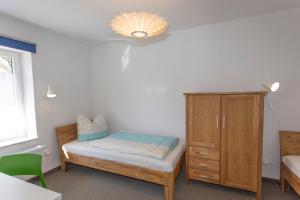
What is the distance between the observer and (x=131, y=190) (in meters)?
2.45

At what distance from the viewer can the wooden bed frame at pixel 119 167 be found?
6.98 feet

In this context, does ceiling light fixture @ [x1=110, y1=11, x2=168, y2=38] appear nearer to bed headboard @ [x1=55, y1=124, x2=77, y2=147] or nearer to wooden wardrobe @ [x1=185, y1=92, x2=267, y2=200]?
wooden wardrobe @ [x1=185, y1=92, x2=267, y2=200]

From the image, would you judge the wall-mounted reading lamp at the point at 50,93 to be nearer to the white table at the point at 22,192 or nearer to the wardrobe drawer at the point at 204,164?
the white table at the point at 22,192

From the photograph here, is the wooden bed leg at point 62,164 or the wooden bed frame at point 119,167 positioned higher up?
the wooden bed frame at point 119,167

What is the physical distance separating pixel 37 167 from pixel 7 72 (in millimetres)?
1755

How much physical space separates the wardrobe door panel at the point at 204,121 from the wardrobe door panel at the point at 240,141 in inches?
3.3

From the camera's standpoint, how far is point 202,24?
272 cm

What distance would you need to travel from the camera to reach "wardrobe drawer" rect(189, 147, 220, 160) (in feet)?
7.61

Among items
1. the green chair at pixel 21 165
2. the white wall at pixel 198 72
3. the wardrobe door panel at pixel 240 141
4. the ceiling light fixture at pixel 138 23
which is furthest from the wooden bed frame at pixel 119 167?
the ceiling light fixture at pixel 138 23

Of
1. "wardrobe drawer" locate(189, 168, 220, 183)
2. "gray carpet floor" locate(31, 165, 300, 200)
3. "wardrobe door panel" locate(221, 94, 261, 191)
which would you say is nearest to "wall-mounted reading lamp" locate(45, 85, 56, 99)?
"gray carpet floor" locate(31, 165, 300, 200)

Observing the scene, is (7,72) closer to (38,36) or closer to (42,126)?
(38,36)

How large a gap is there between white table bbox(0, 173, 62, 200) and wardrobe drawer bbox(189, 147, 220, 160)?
1795mm

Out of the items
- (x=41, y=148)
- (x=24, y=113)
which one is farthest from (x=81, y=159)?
(x=24, y=113)

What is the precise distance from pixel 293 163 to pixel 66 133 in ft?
10.8
